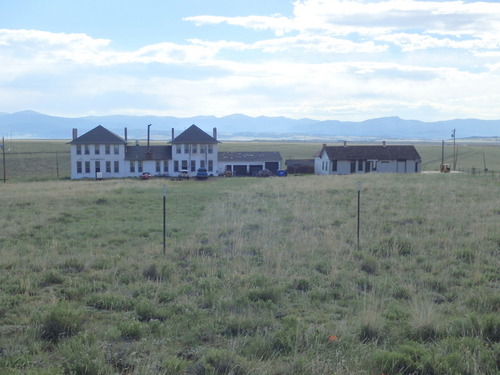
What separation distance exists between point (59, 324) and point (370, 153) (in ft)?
213

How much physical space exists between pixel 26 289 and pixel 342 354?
17.4 ft

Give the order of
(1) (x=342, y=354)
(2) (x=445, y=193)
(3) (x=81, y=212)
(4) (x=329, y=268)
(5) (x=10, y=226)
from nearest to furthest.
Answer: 1. (1) (x=342, y=354)
2. (4) (x=329, y=268)
3. (5) (x=10, y=226)
4. (3) (x=81, y=212)
5. (2) (x=445, y=193)

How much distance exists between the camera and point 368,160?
68.5 meters

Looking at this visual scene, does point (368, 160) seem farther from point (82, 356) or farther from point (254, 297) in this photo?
point (82, 356)

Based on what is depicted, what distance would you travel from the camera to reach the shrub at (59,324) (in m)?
6.85

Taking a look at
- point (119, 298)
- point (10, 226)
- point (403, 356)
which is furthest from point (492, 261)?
point (10, 226)

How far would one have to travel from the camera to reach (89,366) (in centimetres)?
571

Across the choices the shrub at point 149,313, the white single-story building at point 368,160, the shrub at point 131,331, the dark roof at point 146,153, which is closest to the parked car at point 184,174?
the dark roof at point 146,153

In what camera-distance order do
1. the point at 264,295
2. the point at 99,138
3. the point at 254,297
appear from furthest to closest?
the point at 99,138, the point at 264,295, the point at 254,297

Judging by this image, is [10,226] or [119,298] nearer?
[119,298]

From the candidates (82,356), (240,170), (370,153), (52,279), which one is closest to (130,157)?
(240,170)

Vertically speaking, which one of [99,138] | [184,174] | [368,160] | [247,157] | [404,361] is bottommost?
[184,174]

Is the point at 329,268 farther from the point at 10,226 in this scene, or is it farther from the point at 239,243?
the point at 10,226

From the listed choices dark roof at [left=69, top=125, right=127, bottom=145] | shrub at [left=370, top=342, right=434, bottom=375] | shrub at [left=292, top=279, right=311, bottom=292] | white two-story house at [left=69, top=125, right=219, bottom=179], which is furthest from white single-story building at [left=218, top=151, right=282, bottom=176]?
shrub at [left=370, top=342, right=434, bottom=375]
